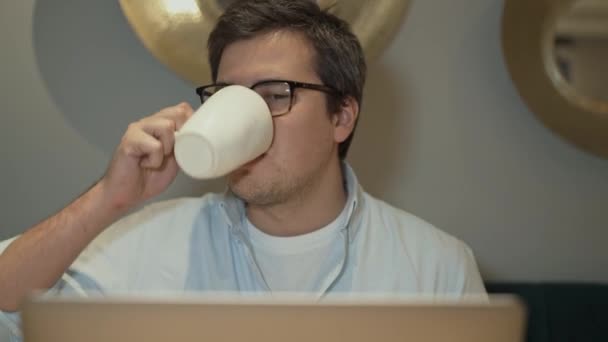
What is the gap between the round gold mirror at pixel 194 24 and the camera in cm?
128

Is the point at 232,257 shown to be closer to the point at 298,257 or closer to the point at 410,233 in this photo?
the point at 298,257

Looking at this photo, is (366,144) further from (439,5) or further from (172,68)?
(172,68)

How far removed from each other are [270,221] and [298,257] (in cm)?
9

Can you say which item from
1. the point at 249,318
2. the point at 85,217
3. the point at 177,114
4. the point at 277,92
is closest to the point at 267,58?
the point at 277,92

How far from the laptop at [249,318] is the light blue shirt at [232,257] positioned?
64 centimetres

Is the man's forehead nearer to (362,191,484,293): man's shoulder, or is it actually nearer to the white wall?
(362,191,484,293): man's shoulder

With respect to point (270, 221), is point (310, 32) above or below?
above

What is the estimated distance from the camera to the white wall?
1.41 metres

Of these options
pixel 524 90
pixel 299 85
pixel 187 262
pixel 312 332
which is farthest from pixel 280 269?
pixel 524 90

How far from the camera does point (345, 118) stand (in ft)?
3.71

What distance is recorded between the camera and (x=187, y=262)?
1076 mm

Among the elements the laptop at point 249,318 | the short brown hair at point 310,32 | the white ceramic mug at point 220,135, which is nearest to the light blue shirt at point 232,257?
the short brown hair at point 310,32

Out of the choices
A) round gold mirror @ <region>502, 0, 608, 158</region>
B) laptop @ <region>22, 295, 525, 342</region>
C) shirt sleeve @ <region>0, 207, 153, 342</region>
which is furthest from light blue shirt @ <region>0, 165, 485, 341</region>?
laptop @ <region>22, 295, 525, 342</region>

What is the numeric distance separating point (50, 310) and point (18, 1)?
122 cm
